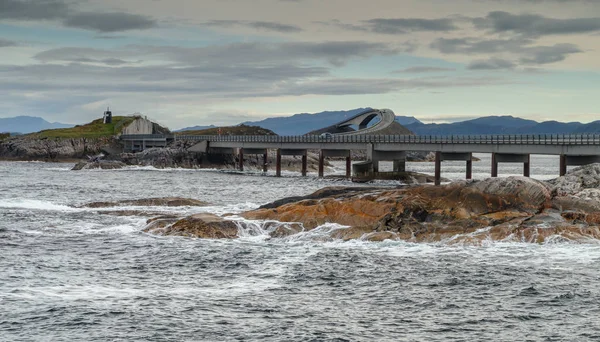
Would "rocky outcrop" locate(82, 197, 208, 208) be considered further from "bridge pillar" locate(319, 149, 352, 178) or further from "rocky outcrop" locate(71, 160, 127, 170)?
"rocky outcrop" locate(71, 160, 127, 170)

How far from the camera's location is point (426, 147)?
109812mm

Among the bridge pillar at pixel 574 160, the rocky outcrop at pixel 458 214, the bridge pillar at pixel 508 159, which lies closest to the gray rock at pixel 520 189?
the rocky outcrop at pixel 458 214

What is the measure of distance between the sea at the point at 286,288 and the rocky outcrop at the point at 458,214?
42.5 inches

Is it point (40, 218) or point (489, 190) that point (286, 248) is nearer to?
point (489, 190)

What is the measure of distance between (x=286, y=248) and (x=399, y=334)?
16.5 m

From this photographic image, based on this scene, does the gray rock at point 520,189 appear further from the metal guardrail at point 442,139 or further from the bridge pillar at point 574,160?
the bridge pillar at point 574,160

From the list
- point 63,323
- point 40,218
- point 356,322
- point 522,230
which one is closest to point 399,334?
point 356,322

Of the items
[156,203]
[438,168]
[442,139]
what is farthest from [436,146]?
[156,203]

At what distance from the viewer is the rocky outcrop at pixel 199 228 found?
1665 inches

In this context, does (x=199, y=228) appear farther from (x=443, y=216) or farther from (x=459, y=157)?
(x=459, y=157)

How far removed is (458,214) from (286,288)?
1570cm

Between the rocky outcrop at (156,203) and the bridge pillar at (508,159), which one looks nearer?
the rocky outcrop at (156,203)

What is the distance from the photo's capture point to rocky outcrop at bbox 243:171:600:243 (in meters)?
39.4

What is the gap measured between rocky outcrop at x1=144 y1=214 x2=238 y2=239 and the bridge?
183ft
